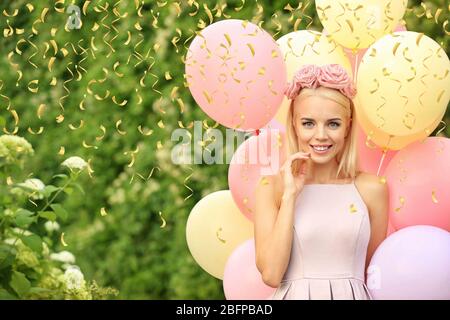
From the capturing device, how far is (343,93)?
10.6 ft

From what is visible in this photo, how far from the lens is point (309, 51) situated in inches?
139

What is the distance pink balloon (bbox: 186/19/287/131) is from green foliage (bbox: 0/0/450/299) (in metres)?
1.35

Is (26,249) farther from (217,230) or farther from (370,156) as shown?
(370,156)

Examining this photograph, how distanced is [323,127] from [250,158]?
0.44 metres

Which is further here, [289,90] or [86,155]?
[86,155]

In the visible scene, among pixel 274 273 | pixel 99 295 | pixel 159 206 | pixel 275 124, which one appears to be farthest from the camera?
pixel 159 206

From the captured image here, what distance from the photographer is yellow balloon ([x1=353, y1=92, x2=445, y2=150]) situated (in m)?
3.40

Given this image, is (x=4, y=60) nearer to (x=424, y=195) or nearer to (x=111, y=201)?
(x=111, y=201)

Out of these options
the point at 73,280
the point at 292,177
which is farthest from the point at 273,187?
the point at 73,280

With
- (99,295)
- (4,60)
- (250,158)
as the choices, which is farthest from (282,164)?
(4,60)

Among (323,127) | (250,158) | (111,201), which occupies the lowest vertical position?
(111,201)

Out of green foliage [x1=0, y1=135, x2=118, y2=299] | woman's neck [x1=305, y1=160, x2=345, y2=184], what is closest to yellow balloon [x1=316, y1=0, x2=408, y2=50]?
woman's neck [x1=305, y1=160, x2=345, y2=184]

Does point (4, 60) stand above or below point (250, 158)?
below

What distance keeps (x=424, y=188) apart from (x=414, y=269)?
283mm
